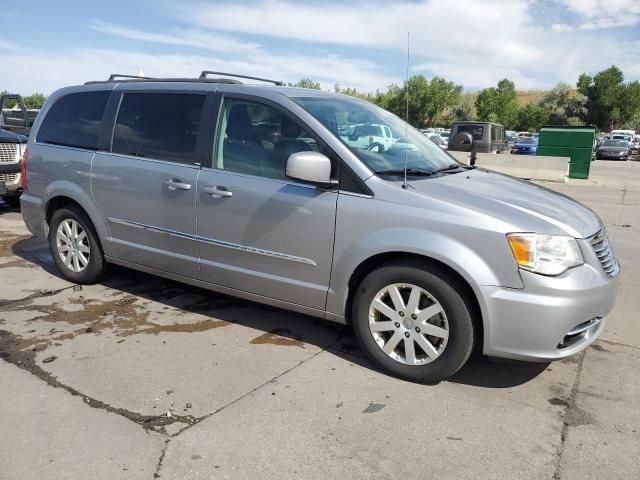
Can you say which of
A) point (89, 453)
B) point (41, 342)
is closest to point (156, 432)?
point (89, 453)

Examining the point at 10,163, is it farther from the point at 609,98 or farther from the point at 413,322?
the point at 609,98

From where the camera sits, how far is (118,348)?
12.5ft

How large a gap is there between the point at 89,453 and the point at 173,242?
6.35 ft

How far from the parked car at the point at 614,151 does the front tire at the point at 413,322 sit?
3458 cm

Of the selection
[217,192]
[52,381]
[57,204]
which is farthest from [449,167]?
[57,204]

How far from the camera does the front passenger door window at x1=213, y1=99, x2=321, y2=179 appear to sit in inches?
147

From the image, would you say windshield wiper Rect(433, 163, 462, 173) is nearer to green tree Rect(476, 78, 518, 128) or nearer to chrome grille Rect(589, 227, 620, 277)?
chrome grille Rect(589, 227, 620, 277)

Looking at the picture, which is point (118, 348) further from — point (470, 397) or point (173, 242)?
point (470, 397)

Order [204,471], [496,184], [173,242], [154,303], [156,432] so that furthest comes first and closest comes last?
[154,303]
[173,242]
[496,184]
[156,432]
[204,471]

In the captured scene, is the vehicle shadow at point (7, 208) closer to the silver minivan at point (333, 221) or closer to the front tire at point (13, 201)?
the front tire at point (13, 201)

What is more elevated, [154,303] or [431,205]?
[431,205]

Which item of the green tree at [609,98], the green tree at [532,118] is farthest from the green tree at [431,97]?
the green tree at [609,98]

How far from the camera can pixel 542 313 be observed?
9.72 ft

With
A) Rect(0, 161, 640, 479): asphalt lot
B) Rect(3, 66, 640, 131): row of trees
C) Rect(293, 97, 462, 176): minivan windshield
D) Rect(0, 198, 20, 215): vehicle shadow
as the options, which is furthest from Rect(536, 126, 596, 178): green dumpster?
Rect(3, 66, 640, 131): row of trees
